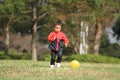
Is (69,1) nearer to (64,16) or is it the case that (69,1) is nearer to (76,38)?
(64,16)

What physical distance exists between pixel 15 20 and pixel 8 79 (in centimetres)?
2186

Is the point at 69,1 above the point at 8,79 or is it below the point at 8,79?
above

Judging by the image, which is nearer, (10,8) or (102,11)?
(10,8)

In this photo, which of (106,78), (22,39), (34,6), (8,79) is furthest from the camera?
(22,39)

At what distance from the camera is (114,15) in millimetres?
38281

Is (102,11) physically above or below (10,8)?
below

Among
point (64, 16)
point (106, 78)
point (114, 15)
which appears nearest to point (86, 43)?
point (114, 15)

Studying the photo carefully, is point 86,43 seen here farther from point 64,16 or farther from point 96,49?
point 64,16

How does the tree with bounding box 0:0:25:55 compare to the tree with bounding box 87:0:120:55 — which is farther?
the tree with bounding box 87:0:120:55

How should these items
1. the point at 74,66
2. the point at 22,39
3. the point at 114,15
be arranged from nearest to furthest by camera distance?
the point at 74,66 < the point at 114,15 < the point at 22,39

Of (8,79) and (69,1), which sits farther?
(69,1)

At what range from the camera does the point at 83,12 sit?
102 ft

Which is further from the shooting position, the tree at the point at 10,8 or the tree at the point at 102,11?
the tree at the point at 102,11

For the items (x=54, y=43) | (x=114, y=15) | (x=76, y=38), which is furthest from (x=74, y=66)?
(x=114, y=15)
